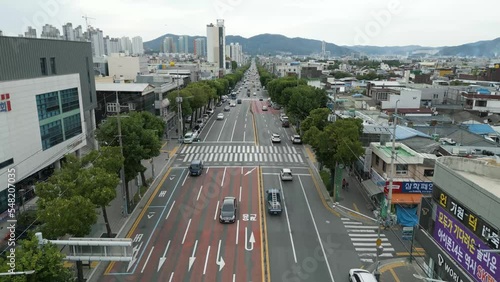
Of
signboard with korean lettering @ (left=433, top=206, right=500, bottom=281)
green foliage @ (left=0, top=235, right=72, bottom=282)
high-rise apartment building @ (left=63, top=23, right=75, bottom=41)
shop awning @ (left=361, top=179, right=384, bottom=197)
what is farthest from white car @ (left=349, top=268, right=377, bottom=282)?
high-rise apartment building @ (left=63, top=23, right=75, bottom=41)

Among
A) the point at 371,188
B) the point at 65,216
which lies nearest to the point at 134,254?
the point at 65,216

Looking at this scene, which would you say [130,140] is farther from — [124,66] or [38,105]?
[124,66]

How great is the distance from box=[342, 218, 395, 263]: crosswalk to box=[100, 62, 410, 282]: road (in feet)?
0.23

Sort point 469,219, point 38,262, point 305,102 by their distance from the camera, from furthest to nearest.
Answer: point 305,102 < point 469,219 < point 38,262

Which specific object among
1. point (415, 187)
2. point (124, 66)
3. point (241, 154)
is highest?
point (124, 66)

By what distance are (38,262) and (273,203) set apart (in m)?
20.1

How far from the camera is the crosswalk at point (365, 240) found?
25.0 m

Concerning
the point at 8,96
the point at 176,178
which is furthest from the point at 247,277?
the point at 8,96

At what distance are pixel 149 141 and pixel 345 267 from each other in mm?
18907

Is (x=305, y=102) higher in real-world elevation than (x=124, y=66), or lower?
lower

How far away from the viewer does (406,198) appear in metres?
28.5

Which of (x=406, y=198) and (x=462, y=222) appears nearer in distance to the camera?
(x=462, y=222)

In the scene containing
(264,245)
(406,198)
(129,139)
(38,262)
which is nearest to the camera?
(38,262)

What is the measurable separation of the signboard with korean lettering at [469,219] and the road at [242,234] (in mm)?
7466
